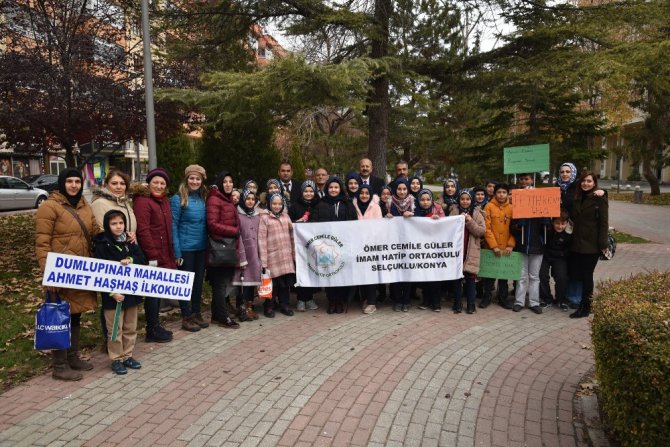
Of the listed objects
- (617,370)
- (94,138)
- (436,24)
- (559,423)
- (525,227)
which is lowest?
(559,423)

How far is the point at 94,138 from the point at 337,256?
278 inches

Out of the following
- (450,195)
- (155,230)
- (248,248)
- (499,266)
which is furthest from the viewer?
(450,195)

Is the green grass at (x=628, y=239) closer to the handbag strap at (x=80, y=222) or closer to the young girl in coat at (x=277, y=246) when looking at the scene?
the young girl in coat at (x=277, y=246)

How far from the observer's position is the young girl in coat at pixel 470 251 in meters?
6.89

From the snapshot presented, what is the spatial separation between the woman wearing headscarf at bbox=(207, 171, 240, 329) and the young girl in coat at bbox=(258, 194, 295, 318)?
19.3 inches

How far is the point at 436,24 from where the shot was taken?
10477mm

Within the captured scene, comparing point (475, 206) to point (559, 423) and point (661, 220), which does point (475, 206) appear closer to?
point (559, 423)

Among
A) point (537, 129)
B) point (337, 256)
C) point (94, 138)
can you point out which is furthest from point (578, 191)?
point (94, 138)

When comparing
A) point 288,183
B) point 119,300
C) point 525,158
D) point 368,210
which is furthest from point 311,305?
point 525,158

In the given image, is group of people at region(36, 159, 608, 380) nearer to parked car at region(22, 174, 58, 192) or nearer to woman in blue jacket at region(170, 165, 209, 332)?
woman in blue jacket at region(170, 165, 209, 332)

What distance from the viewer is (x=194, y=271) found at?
240 inches

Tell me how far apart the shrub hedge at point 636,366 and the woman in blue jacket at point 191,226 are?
4.44 meters

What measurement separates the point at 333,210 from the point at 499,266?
2.63 meters

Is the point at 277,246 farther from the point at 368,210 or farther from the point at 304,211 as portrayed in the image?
the point at 368,210
